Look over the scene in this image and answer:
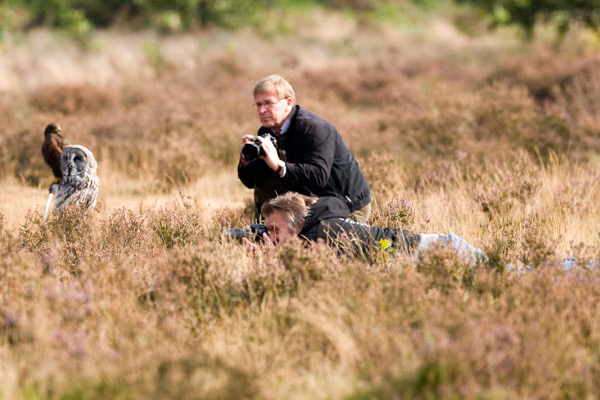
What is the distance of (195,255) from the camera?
12.4ft

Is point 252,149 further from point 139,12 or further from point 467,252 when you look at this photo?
point 139,12

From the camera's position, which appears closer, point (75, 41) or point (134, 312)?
point (134, 312)

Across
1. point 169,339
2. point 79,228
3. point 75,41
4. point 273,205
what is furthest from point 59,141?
point 75,41

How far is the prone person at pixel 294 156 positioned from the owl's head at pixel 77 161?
128cm

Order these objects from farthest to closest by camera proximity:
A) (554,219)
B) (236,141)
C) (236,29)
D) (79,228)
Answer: (236,29) → (236,141) → (554,219) → (79,228)

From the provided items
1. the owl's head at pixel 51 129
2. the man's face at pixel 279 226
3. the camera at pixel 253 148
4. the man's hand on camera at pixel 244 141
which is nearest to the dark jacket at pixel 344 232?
the man's face at pixel 279 226

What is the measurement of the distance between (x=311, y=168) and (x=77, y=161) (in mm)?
1998

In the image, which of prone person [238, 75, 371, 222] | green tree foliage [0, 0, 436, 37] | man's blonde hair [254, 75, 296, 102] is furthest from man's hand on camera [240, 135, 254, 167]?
green tree foliage [0, 0, 436, 37]

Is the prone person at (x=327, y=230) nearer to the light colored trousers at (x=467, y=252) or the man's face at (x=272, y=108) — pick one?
the light colored trousers at (x=467, y=252)

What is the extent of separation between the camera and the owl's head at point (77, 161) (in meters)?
4.98

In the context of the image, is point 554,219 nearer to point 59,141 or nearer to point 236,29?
point 59,141

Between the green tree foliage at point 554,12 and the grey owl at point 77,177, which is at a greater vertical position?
the green tree foliage at point 554,12

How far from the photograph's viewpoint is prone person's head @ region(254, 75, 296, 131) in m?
4.60

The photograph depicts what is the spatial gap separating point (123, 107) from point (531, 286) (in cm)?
855
